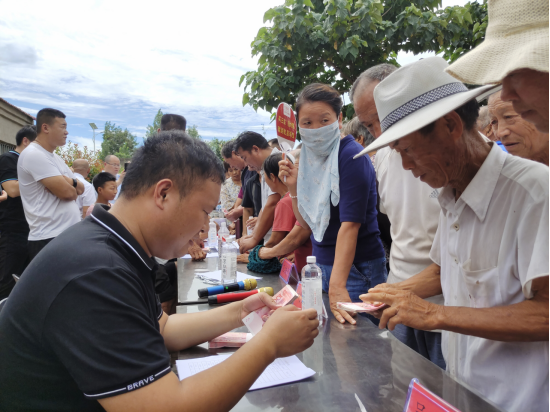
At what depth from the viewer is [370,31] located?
18.6 ft

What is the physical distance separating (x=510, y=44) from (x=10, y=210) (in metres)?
5.05

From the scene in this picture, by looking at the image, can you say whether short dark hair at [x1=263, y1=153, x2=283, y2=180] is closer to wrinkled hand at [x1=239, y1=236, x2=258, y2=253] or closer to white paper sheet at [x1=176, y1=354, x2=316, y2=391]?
wrinkled hand at [x1=239, y1=236, x2=258, y2=253]

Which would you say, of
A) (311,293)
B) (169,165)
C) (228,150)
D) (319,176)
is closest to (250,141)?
(228,150)

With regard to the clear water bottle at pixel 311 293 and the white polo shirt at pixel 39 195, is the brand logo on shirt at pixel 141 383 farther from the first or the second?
the white polo shirt at pixel 39 195

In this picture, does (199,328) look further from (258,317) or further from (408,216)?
(408,216)

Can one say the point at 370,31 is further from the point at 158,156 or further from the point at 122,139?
the point at 122,139

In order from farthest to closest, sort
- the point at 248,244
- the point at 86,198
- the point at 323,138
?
the point at 86,198 < the point at 248,244 < the point at 323,138

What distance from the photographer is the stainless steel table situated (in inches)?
41.5

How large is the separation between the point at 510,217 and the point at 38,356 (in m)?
1.32

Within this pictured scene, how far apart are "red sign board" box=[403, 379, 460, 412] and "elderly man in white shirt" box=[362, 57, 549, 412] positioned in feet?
0.64

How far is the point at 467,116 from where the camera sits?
1.15 metres

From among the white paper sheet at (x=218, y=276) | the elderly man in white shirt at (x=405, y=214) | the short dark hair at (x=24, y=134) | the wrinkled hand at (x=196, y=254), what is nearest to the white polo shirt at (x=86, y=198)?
the short dark hair at (x=24, y=134)

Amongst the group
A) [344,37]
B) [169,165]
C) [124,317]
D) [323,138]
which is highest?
[344,37]

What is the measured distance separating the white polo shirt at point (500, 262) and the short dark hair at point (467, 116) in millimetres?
139
